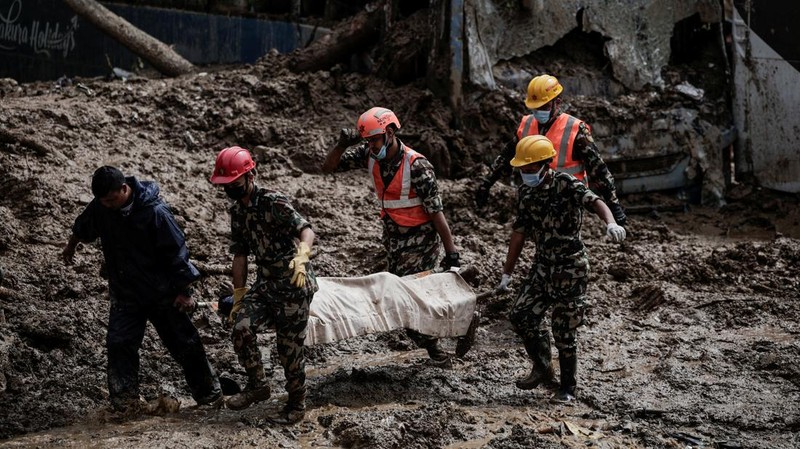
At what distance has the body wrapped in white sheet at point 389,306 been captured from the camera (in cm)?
680

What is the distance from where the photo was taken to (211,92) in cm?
1127

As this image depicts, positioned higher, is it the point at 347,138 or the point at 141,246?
the point at 347,138

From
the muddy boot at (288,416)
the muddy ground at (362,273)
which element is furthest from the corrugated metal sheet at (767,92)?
the muddy boot at (288,416)

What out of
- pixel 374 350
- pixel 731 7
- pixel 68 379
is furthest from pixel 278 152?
pixel 731 7

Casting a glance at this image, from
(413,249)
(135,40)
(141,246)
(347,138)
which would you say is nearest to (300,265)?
(141,246)

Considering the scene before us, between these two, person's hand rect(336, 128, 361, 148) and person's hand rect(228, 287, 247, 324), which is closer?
person's hand rect(228, 287, 247, 324)

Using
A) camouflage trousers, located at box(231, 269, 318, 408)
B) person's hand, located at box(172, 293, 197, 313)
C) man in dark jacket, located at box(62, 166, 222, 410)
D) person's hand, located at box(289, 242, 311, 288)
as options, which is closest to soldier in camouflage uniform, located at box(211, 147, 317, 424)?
camouflage trousers, located at box(231, 269, 318, 408)

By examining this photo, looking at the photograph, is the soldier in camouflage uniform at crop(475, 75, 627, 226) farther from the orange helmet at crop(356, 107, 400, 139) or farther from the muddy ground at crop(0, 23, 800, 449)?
the muddy ground at crop(0, 23, 800, 449)

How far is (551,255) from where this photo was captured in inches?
271

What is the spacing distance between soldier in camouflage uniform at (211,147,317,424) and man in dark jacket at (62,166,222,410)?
39cm

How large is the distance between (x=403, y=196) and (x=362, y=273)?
1.68 m

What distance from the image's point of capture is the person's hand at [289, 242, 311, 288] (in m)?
5.90

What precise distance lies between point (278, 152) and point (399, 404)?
4.37 m

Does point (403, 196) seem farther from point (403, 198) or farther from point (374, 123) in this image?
point (374, 123)
